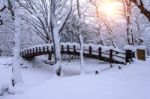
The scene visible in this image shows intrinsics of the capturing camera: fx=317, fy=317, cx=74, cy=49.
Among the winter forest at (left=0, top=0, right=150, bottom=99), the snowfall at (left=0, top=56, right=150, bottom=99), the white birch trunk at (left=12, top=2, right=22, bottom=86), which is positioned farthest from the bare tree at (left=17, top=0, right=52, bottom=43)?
the snowfall at (left=0, top=56, right=150, bottom=99)

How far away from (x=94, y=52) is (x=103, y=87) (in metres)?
14.4

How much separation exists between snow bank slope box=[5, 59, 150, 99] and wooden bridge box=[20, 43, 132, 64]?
5.03 metres

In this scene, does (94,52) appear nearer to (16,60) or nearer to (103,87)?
(16,60)

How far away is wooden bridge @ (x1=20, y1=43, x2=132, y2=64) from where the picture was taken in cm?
2109

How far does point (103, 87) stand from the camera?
12.4m

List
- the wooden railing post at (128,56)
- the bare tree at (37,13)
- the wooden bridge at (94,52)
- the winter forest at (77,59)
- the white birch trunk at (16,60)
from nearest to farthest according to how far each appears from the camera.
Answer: the winter forest at (77,59), the white birch trunk at (16,60), the wooden railing post at (128,56), the wooden bridge at (94,52), the bare tree at (37,13)

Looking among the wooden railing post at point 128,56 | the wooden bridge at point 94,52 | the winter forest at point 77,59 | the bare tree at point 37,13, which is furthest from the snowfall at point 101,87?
the bare tree at point 37,13

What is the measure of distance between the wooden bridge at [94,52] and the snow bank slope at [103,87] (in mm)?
5034

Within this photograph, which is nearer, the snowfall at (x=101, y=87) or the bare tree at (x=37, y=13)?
the snowfall at (x=101, y=87)

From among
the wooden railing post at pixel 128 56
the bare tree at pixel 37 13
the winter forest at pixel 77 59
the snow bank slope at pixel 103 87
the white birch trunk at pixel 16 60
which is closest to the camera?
the snow bank slope at pixel 103 87

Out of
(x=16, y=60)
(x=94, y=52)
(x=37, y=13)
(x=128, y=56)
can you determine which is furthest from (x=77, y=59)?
(x=16, y=60)

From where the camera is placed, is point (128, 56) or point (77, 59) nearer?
point (128, 56)

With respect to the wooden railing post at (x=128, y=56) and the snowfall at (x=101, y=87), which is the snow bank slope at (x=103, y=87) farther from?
the wooden railing post at (x=128, y=56)

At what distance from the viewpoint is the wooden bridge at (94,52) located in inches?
830
